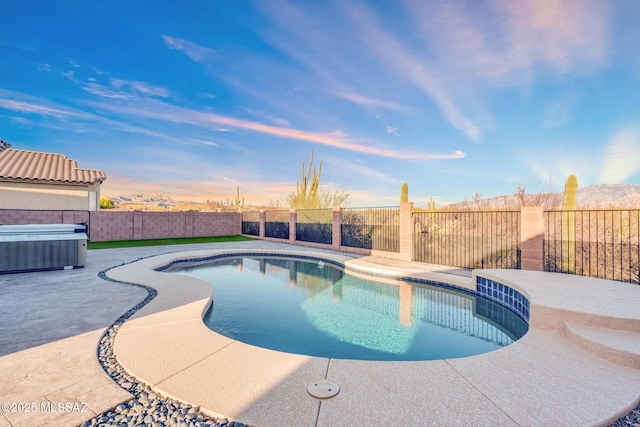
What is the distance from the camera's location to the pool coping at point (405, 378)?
1973 mm

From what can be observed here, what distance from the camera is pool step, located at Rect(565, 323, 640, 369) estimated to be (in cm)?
271

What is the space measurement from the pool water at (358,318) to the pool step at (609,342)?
895 mm

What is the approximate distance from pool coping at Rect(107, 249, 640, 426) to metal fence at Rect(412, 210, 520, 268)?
143 inches

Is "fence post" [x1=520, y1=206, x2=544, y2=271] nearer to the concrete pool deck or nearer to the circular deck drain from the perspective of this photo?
the concrete pool deck

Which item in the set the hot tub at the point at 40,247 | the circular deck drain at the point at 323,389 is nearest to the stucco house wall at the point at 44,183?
the hot tub at the point at 40,247

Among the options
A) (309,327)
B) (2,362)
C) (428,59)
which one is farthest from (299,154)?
(2,362)

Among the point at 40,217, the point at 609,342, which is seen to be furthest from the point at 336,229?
the point at 40,217

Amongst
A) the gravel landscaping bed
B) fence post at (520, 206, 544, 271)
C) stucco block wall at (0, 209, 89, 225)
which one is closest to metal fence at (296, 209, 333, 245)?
fence post at (520, 206, 544, 271)

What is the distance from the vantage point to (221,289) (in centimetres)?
661

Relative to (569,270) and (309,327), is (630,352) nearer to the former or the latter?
(309,327)

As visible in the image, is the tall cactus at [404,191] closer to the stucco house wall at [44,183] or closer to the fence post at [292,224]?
the fence post at [292,224]

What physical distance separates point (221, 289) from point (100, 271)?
3478 millimetres

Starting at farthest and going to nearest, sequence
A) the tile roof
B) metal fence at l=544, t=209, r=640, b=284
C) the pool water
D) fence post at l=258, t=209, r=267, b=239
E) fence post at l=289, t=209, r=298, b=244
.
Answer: fence post at l=258, t=209, r=267, b=239 < fence post at l=289, t=209, r=298, b=244 < the tile roof < metal fence at l=544, t=209, r=640, b=284 < the pool water

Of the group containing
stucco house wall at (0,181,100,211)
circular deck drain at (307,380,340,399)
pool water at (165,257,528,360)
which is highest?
stucco house wall at (0,181,100,211)
